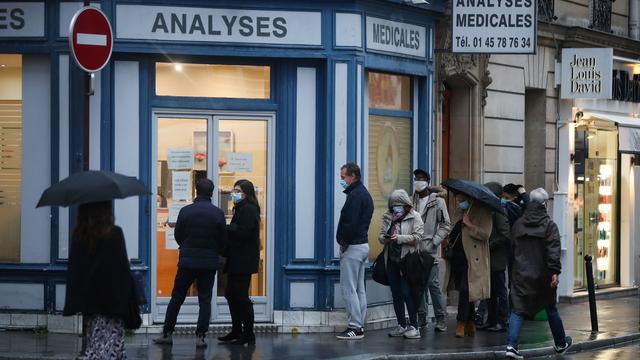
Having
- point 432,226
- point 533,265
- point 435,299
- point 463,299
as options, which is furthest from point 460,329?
point 533,265

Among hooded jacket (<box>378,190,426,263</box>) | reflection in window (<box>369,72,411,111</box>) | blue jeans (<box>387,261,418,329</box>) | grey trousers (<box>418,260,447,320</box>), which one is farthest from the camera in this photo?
reflection in window (<box>369,72,411,111</box>)

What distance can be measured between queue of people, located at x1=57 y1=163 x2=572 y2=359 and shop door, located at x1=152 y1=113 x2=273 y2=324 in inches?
42.7

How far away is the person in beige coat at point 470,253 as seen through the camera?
1578 cm

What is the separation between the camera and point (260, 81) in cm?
1653

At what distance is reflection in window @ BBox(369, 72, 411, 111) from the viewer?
1717 cm

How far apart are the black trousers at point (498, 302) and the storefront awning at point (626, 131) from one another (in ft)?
21.3

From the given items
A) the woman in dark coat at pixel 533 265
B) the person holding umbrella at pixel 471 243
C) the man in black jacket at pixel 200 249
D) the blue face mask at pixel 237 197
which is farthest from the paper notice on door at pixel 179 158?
the woman in dark coat at pixel 533 265

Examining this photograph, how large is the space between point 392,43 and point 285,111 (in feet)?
5.94

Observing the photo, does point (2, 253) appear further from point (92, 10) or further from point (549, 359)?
point (549, 359)

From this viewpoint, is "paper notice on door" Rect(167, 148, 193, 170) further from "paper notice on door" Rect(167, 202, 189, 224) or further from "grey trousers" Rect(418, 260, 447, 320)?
"grey trousers" Rect(418, 260, 447, 320)

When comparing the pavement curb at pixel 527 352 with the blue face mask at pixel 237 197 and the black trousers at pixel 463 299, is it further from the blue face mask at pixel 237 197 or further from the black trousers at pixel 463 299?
the blue face mask at pixel 237 197

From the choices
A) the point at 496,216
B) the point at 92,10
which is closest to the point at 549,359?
the point at 496,216

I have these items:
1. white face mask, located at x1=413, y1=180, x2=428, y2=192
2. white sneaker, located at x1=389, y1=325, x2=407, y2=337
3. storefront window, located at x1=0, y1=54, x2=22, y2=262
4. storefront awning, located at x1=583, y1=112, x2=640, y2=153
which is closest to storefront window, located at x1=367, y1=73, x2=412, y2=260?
white face mask, located at x1=413, y1=180, x2=428, y2=192

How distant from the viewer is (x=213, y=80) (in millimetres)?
16375
